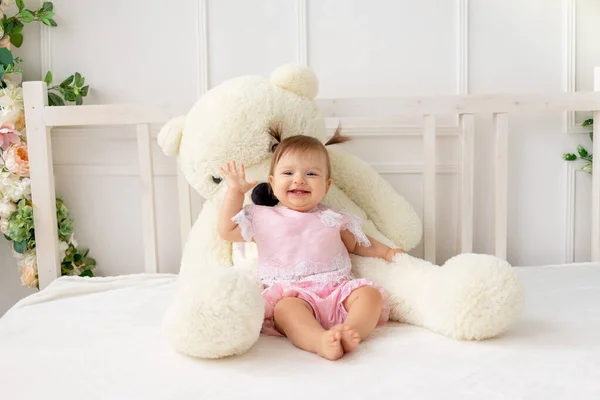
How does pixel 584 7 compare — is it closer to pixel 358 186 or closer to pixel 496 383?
pixel 358 186

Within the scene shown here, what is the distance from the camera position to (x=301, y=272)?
46.4 inches

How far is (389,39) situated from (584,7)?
0.55 metres

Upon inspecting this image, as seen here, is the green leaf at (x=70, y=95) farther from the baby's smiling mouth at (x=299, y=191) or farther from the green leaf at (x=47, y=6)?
the baby's smiling mouth at (x=299, y=191)

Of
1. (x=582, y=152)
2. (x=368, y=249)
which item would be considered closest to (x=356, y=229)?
(x=368, y=249)

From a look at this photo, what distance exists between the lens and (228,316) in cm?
95

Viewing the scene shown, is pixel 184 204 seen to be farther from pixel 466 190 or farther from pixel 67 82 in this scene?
pixel 466 190

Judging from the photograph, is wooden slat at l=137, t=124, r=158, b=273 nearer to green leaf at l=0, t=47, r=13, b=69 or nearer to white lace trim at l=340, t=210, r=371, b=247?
green leaf at l=0, t=47, r=13, b=69

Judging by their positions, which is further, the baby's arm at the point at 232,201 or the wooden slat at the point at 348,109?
the wooden slat at the point at 348,109

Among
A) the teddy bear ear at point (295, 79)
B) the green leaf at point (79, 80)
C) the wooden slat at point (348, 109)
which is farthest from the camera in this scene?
the green leaf at point (79, 80)

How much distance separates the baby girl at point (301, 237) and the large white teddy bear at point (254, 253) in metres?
0.06

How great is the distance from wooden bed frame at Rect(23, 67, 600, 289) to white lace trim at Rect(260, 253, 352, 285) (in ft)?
1.52

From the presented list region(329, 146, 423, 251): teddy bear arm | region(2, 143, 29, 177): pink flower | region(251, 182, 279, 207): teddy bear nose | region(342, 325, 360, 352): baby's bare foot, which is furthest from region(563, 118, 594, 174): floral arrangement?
region(2, 143, 29, 177): pink flower

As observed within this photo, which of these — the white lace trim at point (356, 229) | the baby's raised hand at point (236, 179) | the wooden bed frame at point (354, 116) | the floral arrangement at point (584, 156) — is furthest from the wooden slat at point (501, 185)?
the baby's raised hand at point (236, 179)

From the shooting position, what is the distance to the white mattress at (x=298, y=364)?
850 millimetres
